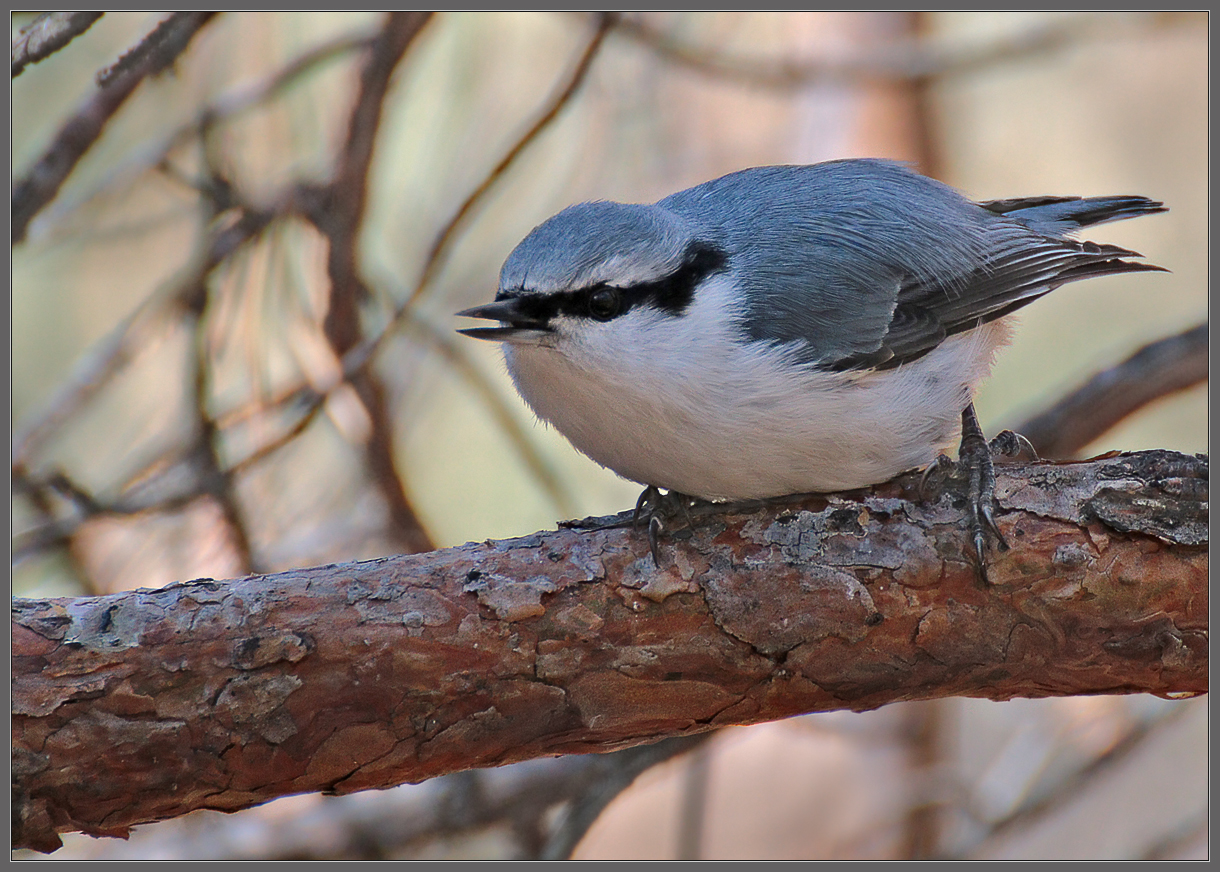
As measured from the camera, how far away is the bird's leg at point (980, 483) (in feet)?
4.93

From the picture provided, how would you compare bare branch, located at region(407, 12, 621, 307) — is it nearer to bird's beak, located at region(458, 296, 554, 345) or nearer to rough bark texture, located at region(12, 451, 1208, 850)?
bird's beak, located at region(458, 296, 554, 345)

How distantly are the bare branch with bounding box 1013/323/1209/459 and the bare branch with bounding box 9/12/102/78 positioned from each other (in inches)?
77.6

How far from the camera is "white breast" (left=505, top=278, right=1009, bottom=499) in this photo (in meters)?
1.63

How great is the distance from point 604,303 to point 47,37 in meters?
0.96

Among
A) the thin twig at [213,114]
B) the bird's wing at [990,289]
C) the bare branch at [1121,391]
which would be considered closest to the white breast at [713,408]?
the bird's wing at [990,289]

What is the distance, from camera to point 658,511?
5.53 ft

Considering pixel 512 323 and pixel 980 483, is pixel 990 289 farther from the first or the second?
pixel 512 323

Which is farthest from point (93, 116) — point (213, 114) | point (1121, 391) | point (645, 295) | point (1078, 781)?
point (1078, 781)

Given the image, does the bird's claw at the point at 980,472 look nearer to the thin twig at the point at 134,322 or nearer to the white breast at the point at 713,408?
the white breast at the point at 713,408

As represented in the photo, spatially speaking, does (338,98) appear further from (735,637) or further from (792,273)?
(735,637)

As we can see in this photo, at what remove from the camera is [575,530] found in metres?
1.65

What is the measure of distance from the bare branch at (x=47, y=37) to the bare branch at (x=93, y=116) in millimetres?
110

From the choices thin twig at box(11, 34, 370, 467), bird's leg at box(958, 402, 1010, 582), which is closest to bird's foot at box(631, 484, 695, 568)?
bird's leg at box(958, 402, 1010, 582)

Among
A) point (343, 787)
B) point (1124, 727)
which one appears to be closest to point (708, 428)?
point (343, 787)
